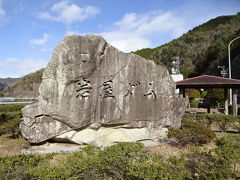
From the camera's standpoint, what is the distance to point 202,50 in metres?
51.6

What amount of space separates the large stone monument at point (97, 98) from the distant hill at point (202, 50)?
109ft

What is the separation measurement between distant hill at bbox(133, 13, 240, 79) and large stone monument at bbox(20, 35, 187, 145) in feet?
109

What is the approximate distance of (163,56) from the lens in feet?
176

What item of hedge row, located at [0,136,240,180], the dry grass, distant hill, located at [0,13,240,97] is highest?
distant hill, located at [0,13,240,97]

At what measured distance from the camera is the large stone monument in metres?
5.80

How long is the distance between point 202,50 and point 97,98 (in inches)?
2021

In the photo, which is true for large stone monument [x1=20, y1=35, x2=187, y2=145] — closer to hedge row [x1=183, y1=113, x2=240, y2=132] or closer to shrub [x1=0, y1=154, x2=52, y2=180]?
shrub [x1=0, y1=154, x2=52, y2=180]

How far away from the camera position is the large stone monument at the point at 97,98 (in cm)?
580

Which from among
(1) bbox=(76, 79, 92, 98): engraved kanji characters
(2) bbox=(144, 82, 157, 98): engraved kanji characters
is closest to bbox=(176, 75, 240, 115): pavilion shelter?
(2) bbox=(144, 82, 157, 98): engraved kanji characters

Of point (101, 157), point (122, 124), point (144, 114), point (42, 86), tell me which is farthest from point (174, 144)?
point (42, 86)

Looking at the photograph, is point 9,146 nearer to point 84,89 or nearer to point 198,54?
point 84,89

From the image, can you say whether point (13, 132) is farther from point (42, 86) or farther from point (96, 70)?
point (96, 70)

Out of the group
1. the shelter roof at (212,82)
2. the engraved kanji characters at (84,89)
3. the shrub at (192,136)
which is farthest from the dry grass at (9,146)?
the shelter roof at (212,82)

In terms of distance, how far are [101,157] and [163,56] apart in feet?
171
